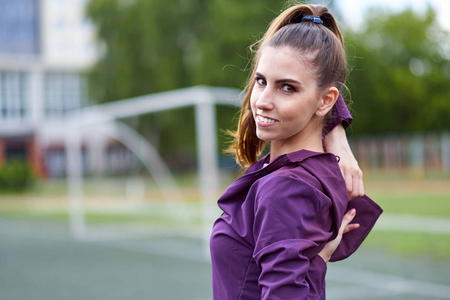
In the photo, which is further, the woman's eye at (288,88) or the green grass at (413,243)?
the green grass at (413,243)

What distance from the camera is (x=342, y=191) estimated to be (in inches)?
57.8

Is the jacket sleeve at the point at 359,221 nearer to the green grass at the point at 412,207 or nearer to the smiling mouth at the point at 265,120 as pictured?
the smiling mouth at the point at 265,120

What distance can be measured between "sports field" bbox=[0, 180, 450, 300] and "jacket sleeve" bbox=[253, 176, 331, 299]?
6.07 metres

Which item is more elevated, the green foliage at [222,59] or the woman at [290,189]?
the green foliage at [222,59]

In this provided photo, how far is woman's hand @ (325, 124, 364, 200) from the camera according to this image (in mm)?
1593

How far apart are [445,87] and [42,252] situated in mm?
27648

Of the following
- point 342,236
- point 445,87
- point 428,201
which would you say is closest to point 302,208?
point 342,236

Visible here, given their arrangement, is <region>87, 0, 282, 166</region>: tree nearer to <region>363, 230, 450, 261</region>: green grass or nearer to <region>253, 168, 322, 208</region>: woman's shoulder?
<region>363, 230, 450, 261</region>: green grass

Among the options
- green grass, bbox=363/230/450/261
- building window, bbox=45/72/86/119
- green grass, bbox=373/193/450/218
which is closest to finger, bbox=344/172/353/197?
green grass, bbox=363/230/450/261

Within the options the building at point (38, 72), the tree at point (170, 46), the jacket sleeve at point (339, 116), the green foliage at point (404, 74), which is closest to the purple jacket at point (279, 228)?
the jacket sleeve at point (339, 116)

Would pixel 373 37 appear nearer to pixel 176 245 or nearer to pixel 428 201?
pixel 428 201

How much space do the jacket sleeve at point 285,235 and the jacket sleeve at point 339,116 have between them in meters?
0.40

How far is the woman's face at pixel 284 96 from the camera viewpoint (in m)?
1.45

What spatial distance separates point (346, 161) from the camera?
1.66m
